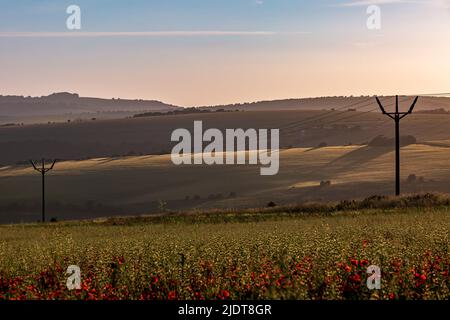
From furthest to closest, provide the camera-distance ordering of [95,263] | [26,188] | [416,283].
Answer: [26,188], [95,263], [416,283]

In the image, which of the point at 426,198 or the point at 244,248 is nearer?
the point at 244,248

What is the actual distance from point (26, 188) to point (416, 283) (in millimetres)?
79346

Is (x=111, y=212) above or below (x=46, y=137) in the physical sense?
below

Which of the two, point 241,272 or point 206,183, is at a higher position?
point 241,272

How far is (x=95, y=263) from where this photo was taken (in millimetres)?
14078

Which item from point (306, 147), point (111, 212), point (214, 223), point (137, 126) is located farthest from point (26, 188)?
point (137, 126)

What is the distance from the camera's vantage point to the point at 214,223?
3822 centimetres

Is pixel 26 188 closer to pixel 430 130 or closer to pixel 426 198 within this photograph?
pixel 426 198

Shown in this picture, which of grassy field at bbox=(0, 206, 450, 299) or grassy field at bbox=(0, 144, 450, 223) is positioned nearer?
grassy field at bbox=(0, 206, 450, 299)

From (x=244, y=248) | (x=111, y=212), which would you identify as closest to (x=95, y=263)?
(x=244, y=248)

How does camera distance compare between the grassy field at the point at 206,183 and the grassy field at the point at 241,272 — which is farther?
the grassy field at the point at 206,183

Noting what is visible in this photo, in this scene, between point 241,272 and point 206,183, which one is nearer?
point 241,272
